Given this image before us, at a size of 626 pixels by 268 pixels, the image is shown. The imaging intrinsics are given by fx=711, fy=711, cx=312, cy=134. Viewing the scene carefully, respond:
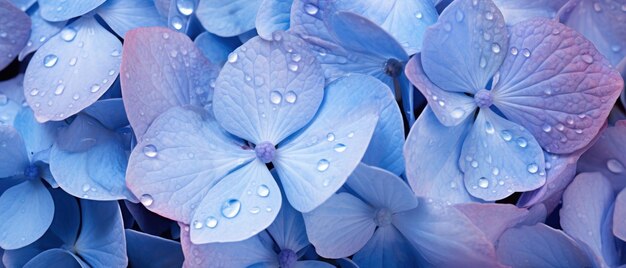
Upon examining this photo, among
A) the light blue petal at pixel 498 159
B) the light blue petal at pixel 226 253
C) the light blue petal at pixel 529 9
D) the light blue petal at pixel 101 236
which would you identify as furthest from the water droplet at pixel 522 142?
the light blue petal at pixel 101 236

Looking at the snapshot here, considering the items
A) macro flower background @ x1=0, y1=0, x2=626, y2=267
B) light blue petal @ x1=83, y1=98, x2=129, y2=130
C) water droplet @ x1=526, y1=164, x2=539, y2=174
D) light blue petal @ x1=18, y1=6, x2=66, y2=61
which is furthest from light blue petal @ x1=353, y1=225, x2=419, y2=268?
light blue petal @ x1=18, y1=6, x2=66, y2=61

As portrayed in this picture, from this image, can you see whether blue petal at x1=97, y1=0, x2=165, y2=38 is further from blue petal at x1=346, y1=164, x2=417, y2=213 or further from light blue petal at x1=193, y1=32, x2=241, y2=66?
blue petal at x1=346, y1=164, x2=417, y2=213

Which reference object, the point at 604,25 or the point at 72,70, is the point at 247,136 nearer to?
the point at 72,70

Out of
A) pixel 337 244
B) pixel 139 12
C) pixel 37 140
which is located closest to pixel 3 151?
pixel 37 140

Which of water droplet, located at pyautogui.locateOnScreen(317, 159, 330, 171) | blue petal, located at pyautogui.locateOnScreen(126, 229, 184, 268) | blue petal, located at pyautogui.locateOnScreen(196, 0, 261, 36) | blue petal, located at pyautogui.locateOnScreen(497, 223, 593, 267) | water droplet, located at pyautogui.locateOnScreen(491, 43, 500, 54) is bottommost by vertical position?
blue petal, located at pyautogui.locateOnScreen(126, 229, 184, 268)

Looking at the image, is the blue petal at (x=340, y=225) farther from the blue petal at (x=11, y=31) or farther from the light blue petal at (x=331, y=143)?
the blue petal at (x=11, y=31)

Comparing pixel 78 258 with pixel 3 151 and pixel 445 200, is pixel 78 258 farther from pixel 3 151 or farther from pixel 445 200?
pixel 445 200
